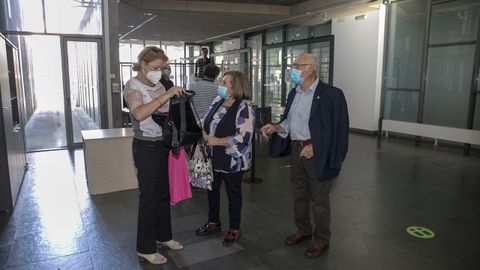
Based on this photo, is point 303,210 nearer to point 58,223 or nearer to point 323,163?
point 323,163

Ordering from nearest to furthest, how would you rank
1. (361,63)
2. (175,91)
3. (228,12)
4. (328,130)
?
(175,91)
(328,130)
(361,63)
(228,12)

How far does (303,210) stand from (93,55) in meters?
6.11

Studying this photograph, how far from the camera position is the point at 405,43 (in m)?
8.08

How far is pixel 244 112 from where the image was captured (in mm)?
2832

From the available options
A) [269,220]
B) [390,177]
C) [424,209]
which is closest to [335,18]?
[390,177]

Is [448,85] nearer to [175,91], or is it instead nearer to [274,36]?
[274,36]

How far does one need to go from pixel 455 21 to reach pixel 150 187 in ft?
23.6

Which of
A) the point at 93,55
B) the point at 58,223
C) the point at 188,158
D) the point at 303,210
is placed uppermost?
the point at 93,55

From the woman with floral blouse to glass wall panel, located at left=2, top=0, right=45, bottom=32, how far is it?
18.3 ft

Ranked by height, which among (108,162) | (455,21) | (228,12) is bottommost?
(108,162)

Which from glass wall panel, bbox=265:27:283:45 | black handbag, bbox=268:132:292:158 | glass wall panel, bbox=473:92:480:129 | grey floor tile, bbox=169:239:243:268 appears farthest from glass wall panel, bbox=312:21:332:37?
grey floor tile, bbox=169:239:243:268

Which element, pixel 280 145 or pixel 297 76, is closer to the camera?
pixel 297 76

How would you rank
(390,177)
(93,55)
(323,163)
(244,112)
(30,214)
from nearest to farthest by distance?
(323,163) < (244,112) < (30,214) < (390,177) < (93,55)

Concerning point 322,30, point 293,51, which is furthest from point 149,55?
point 293,51
